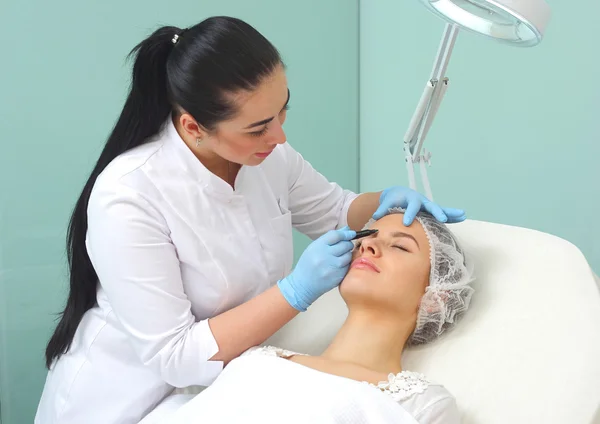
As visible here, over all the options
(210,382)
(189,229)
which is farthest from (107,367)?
(189,229)

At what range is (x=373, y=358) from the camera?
1.25 metres

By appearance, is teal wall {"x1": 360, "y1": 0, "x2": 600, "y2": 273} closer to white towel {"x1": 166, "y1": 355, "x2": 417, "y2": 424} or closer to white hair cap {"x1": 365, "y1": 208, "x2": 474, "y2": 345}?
white hair cap {"x1": 365, "y1": 208, "x2": 474, "y2": 345}

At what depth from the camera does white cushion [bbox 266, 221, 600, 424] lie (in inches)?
45.0

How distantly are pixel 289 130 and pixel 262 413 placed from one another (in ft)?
5.37

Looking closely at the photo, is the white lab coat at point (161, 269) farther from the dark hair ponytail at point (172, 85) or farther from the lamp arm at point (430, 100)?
the lamp arm at point (430, 100)

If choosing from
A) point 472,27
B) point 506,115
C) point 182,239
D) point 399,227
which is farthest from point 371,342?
point 506,115

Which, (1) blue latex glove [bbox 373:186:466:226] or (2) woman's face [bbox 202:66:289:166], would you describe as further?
(1) blue latex glove [bbox 373:186:466:226]

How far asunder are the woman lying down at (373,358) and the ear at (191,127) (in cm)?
43

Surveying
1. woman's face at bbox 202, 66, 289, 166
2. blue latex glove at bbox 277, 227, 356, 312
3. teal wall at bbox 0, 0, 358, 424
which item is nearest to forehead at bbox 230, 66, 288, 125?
woman's face at bbox 202, 66, 289, 166

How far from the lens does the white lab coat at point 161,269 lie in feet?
3.89

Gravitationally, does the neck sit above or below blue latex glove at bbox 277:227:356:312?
below

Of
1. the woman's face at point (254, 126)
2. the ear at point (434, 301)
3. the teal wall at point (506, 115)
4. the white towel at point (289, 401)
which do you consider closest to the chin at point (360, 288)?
the ear at point (434, 301)

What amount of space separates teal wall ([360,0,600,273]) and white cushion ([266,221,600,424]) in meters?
0.48

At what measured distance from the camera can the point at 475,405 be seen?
3.84 feet
